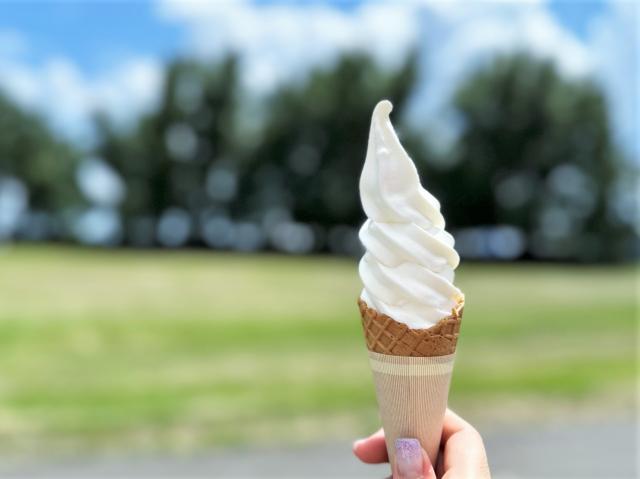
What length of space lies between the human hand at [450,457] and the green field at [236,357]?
4935 mm

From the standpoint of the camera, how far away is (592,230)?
1628 inches

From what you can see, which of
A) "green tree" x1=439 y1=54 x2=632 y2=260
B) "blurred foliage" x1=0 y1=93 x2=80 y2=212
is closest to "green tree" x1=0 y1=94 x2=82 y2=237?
"blurred foliage" x1=0 y1=93 x2=80 y2=212

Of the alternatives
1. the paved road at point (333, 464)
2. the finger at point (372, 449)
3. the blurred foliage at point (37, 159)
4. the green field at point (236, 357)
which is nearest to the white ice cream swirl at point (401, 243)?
the finger at point (372, 449)

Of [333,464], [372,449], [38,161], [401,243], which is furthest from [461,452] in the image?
[38,161]

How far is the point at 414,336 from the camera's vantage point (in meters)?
2.62

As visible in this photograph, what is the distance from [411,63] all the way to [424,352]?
3896cm

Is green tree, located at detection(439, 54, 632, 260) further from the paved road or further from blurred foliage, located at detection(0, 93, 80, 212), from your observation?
the paved road

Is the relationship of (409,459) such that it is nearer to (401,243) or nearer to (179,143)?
(401,243)

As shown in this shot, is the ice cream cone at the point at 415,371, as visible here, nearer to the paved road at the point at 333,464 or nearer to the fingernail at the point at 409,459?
the fingernail at the point at 409,459

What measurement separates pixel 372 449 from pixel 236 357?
392 inches

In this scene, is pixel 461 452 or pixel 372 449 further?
pixel 372 449

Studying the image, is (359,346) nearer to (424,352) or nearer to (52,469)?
(52,469)

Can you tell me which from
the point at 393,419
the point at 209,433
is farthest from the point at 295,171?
the point at 393,419

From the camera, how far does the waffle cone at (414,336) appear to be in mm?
2627
